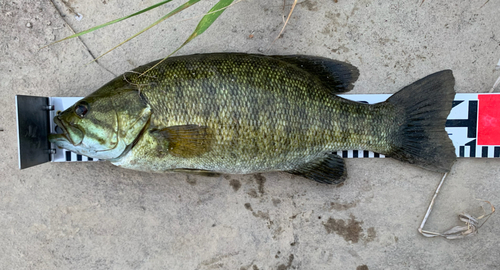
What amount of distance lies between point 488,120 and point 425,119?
58cm

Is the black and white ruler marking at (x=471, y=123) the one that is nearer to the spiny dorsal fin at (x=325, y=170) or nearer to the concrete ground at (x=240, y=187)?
the concrete ground at (x=240, y=187)

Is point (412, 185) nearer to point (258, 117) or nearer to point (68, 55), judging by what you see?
point (258, 117)

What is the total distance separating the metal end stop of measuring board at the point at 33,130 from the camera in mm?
1976

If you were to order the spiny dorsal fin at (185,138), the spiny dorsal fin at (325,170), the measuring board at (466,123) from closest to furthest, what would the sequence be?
the spiny dorsal fin at (185,138), the spiny dorsal fin at (325,170), the measuring board at (466,123)

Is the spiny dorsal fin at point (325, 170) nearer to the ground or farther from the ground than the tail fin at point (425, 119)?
nearer to the ground

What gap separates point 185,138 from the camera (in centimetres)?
182

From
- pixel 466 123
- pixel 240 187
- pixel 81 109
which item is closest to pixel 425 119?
pixel 466 123

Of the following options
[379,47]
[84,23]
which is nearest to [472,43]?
[379,47]

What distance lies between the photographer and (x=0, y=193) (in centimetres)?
229

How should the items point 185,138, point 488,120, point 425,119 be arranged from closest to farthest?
1. point 185,138
2. point 425,119
3. point 488,120

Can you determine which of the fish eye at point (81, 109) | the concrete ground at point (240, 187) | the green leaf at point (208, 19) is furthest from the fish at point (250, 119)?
the concrete ground at point (240, 187)

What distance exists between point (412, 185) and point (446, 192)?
0.85ft

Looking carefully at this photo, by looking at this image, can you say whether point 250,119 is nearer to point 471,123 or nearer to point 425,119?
point 425,119

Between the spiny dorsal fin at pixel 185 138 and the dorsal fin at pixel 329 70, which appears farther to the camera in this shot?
the dorsal fin at pixel 329 70
